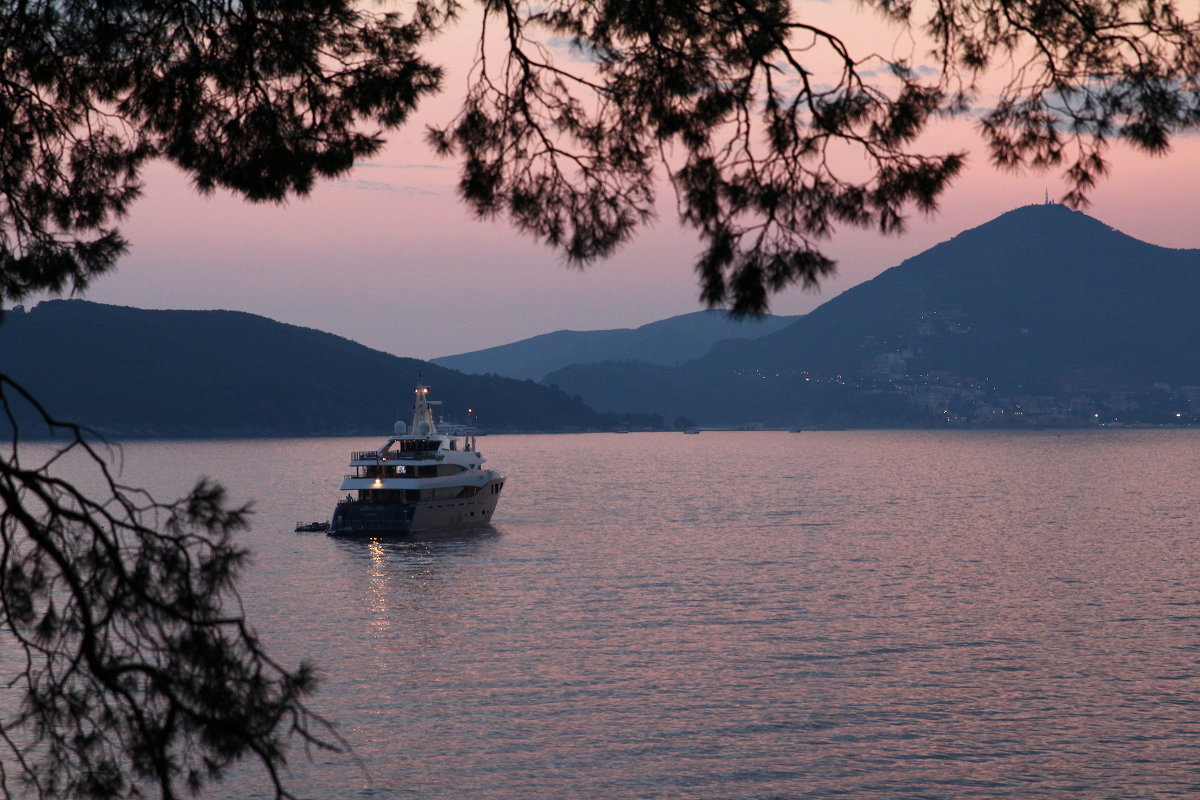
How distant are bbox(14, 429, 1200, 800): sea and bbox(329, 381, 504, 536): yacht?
169cm

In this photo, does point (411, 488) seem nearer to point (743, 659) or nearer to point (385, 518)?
point (385, 518)

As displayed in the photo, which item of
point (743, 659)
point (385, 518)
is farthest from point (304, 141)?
point (385, 518)

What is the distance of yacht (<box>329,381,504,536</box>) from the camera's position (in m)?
63.6

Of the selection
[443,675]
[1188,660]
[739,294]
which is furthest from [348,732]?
[1188,660]

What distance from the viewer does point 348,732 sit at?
81.0 ft

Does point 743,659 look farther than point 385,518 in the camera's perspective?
No

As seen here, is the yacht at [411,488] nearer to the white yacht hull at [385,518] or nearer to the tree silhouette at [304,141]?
the white yacht hull at [385,518]

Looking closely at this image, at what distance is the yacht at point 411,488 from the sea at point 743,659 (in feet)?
5.56

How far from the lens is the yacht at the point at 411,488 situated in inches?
2502

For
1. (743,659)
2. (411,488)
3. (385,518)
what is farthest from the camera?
(411,488)

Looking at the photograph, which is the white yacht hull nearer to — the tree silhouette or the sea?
the sea

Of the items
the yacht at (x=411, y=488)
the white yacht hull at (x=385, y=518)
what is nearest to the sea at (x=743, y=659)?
the white yacht hull at (x=385, y=518)

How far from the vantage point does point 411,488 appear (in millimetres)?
64000

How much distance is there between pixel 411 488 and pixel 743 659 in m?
35.7
